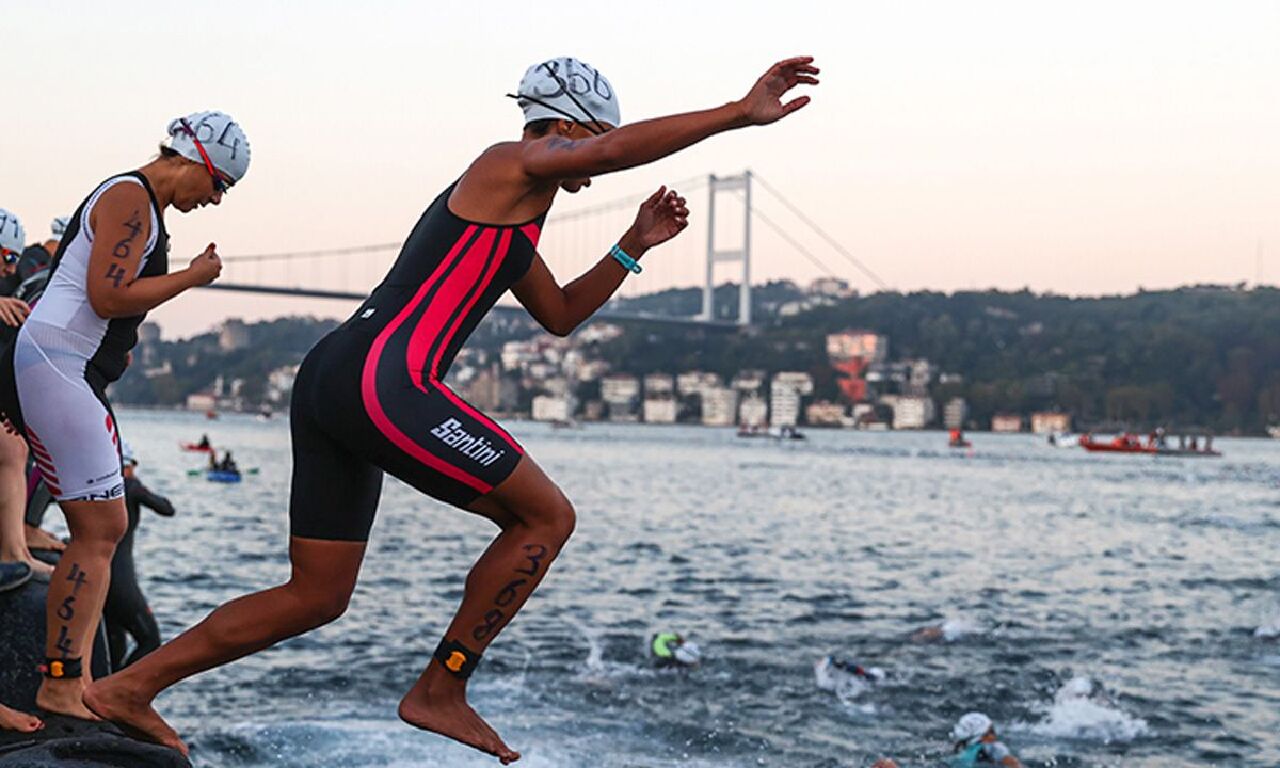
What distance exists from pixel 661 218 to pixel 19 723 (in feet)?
7.92

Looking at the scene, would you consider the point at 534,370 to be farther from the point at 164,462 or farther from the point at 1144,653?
the point at 1144,653

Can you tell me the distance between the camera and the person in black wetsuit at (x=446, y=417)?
13.3 ft

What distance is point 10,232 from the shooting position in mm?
6234

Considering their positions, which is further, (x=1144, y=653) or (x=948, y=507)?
(x=948, y=507)

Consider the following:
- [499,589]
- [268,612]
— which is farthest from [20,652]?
[499,589]

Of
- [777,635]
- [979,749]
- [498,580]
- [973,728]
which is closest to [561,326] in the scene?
[498,580]

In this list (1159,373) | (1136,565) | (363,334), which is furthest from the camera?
(1159,373)

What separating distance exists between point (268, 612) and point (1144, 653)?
73.4 ft

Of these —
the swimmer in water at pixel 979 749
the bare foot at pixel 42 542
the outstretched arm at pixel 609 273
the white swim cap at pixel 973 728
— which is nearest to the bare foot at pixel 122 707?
the outstretched arm at pixel 609 273

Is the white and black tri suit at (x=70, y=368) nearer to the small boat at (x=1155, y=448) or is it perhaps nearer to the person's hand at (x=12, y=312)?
the person's hand at (x=12, y=312)

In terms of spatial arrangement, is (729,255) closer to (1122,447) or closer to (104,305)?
(1122,447)

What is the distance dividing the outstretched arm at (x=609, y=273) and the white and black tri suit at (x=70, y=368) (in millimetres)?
1151

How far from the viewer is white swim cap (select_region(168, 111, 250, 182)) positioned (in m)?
4.63

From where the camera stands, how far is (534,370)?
17688 centimetres
